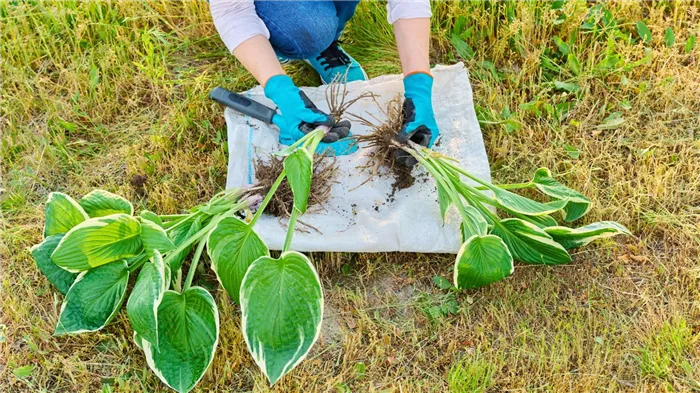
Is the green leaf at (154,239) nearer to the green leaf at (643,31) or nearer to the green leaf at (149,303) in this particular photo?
the green leaf at (149,303)

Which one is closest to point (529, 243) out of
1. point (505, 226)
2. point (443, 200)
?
point (505, 226)

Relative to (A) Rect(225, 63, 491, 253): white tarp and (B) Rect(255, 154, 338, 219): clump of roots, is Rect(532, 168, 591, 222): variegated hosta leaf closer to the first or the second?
(A) Rect(225, 63, 491, 253): white tarp

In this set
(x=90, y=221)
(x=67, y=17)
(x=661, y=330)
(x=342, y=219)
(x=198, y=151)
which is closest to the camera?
(x=90, y=221)

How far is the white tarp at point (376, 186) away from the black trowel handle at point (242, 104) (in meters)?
0.03

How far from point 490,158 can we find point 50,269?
107 centimetres

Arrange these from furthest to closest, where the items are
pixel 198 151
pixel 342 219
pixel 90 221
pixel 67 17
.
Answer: pixel 67 17 → pixel 198 151 → pixel 342 219 → pixel 90 221

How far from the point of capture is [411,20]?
64.1 inches

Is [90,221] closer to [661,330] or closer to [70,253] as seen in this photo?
[70,253]

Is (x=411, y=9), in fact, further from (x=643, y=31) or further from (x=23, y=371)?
(x=23, y=371)

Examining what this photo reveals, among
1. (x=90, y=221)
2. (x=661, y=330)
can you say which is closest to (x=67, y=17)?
(x=90, y=221)

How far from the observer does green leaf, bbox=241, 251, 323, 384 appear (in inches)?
48.5

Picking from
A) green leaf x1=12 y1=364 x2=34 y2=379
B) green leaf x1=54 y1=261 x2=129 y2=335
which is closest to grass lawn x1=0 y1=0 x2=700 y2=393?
green leaf x1=12 y1=364 x2=34 y2=379

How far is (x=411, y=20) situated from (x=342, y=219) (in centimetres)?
51

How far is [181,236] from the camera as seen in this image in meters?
1.47
